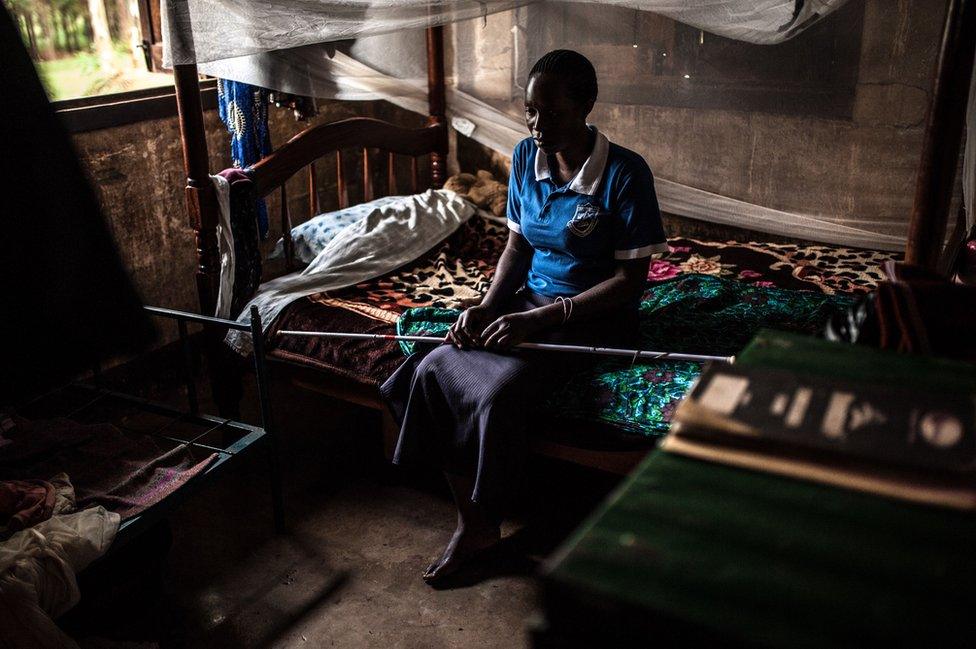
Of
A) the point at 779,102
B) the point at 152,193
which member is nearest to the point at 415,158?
the point at 152,193

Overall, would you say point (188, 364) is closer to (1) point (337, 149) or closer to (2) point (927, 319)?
(1) point (337, 149)

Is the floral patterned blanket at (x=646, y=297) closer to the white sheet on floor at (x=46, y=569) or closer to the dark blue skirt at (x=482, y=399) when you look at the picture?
the dark blue skirt at (x=482, y=399)

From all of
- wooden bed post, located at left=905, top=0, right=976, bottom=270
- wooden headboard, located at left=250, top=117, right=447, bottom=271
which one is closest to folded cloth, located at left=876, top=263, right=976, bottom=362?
wooden bed post, located at left=905, top=0, right=976, bottom=270

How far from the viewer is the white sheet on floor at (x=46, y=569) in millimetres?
Answer: 1577

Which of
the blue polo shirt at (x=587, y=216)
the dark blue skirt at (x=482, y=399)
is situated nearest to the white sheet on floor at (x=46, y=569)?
the dark blue skirt at (x=482, y=399)

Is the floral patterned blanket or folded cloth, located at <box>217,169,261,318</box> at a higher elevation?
folded cloth, located at <box>217,169,261,318</box>

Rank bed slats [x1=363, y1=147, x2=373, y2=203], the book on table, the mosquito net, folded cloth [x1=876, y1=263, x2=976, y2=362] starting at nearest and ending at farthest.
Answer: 1. the book on table
2. folded cloth [x1=876, y1=263, x2=976, y2=362]
3. the mosquito net
4. bed slats [x1=363, y1=147, x2=373, y2=203]

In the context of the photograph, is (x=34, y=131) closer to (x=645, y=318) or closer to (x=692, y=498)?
(x=692, y=498)

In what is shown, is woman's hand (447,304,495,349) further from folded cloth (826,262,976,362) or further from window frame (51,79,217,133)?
window frame (51,79,217,133)

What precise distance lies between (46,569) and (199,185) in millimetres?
1347

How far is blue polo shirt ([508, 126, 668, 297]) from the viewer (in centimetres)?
219

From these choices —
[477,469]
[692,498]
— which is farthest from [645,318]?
[692,498]

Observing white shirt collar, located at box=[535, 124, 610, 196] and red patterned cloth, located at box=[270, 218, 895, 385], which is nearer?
white shirt collar, located at box=[535, 124, 610, 196]

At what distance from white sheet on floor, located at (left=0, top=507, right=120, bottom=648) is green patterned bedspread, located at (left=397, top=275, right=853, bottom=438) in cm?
99
